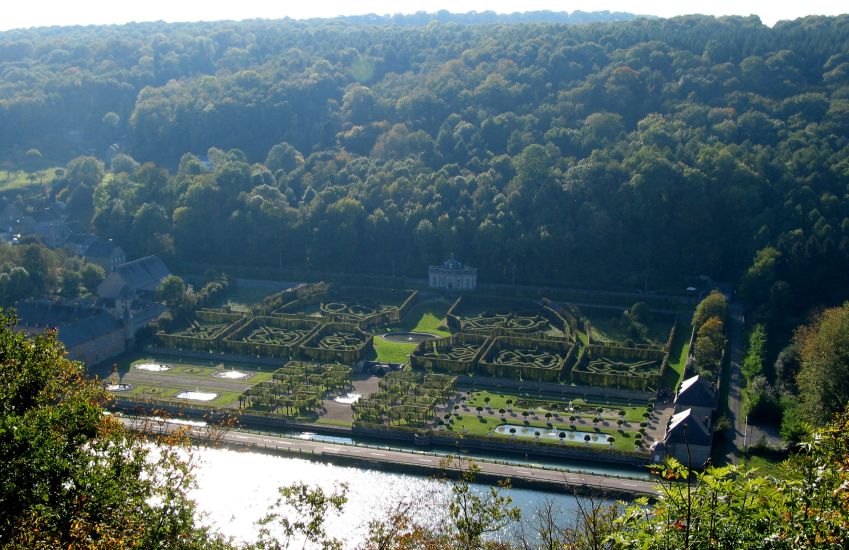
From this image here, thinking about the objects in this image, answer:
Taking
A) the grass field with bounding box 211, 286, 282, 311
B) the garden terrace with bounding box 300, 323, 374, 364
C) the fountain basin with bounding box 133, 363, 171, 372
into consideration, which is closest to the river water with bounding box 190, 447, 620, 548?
the garden terrace with bounding box 300, 323, 374, 364

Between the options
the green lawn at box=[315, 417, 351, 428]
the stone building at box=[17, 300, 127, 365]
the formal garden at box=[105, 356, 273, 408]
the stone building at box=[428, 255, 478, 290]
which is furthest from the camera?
the stone building at box=[428, 255, 478, 290]

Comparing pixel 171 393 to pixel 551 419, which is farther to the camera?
pixel 171 393

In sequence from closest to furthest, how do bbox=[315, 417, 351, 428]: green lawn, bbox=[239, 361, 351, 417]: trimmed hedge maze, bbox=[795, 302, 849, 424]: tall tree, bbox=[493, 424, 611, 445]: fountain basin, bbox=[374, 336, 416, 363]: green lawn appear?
bbox=[795, 302, 849, 424]: tall tree < bbox=[493, 424, 611, 445]: fountain basin < bbox=[315, 417, 351, 428]: green lawn < bbox=[239, 361, 351, 417]: trimmed hedge maze < bbox=[374, 336, 416, 363]: green lawn

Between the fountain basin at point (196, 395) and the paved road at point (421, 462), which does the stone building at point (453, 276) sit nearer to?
the fountain basin at point (196, 395)

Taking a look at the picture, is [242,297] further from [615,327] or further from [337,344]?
[615,327]

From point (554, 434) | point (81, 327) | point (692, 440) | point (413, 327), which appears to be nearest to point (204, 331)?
point (81, 327)

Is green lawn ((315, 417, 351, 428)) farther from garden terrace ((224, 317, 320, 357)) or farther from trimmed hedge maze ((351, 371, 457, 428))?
garden terrace ((224, 317, 320, 357))

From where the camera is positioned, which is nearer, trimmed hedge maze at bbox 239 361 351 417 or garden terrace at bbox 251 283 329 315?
trimmed hedge maze at bbox 239 361 351 417

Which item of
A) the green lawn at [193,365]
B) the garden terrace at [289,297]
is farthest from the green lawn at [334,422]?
the garden terrace at [289,297]
